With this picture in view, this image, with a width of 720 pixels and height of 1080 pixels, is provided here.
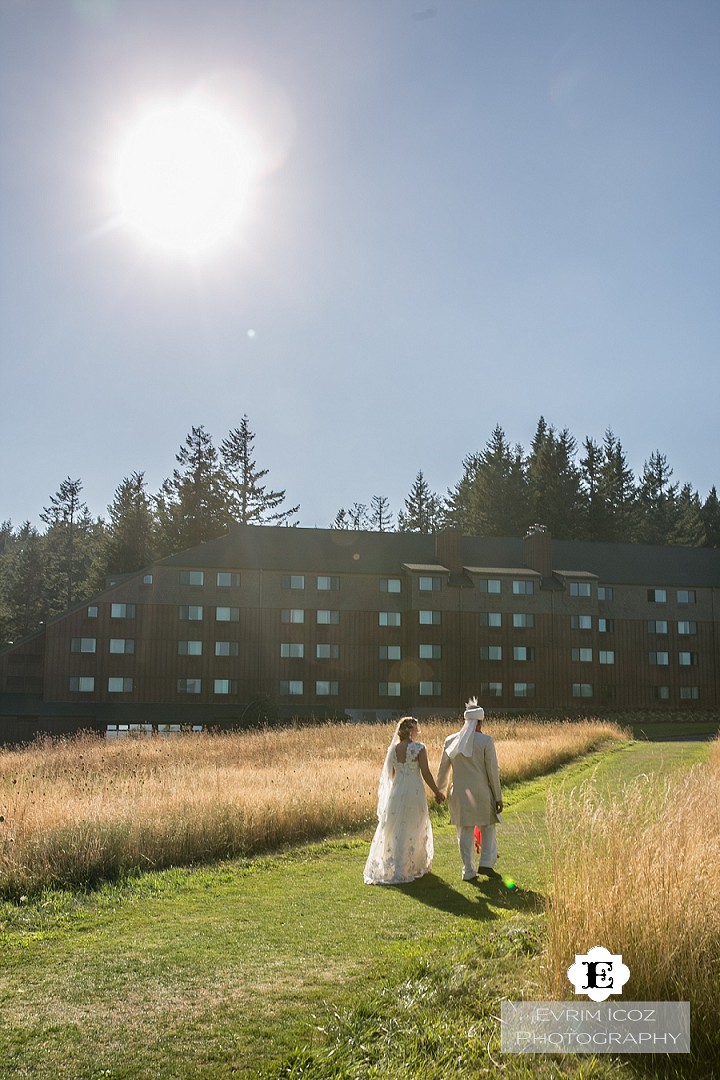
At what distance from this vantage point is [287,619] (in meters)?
49.2

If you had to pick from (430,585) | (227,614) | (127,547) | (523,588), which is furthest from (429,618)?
(127,547)

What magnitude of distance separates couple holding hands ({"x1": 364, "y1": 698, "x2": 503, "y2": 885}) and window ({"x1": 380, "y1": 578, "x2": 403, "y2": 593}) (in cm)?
4018

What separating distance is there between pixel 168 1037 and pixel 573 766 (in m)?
18.7

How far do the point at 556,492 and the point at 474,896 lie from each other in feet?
223

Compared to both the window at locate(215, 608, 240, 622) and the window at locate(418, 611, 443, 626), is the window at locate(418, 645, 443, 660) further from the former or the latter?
the window at locate(215, 608, 240, 622)

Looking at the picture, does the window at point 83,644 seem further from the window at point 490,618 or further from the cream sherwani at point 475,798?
the cream sherwani at point 475,798

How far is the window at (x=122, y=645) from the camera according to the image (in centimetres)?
4644

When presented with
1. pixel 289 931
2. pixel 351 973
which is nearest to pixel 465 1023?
pixel 351 973

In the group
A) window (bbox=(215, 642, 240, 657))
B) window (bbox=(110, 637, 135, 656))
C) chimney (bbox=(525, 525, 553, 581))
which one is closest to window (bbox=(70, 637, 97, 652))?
window (bbox=(110, 637, 135, 656))

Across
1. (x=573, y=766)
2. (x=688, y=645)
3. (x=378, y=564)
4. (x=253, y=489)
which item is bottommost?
(x=573, y=766)

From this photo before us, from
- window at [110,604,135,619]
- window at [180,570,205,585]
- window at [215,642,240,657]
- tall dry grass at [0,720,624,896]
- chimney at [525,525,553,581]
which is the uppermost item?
chimney at [525,525,553,581]

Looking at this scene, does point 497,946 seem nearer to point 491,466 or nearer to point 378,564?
point 378,564

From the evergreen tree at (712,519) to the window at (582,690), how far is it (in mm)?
34335

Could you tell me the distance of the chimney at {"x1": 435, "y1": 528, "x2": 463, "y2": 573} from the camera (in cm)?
5188
